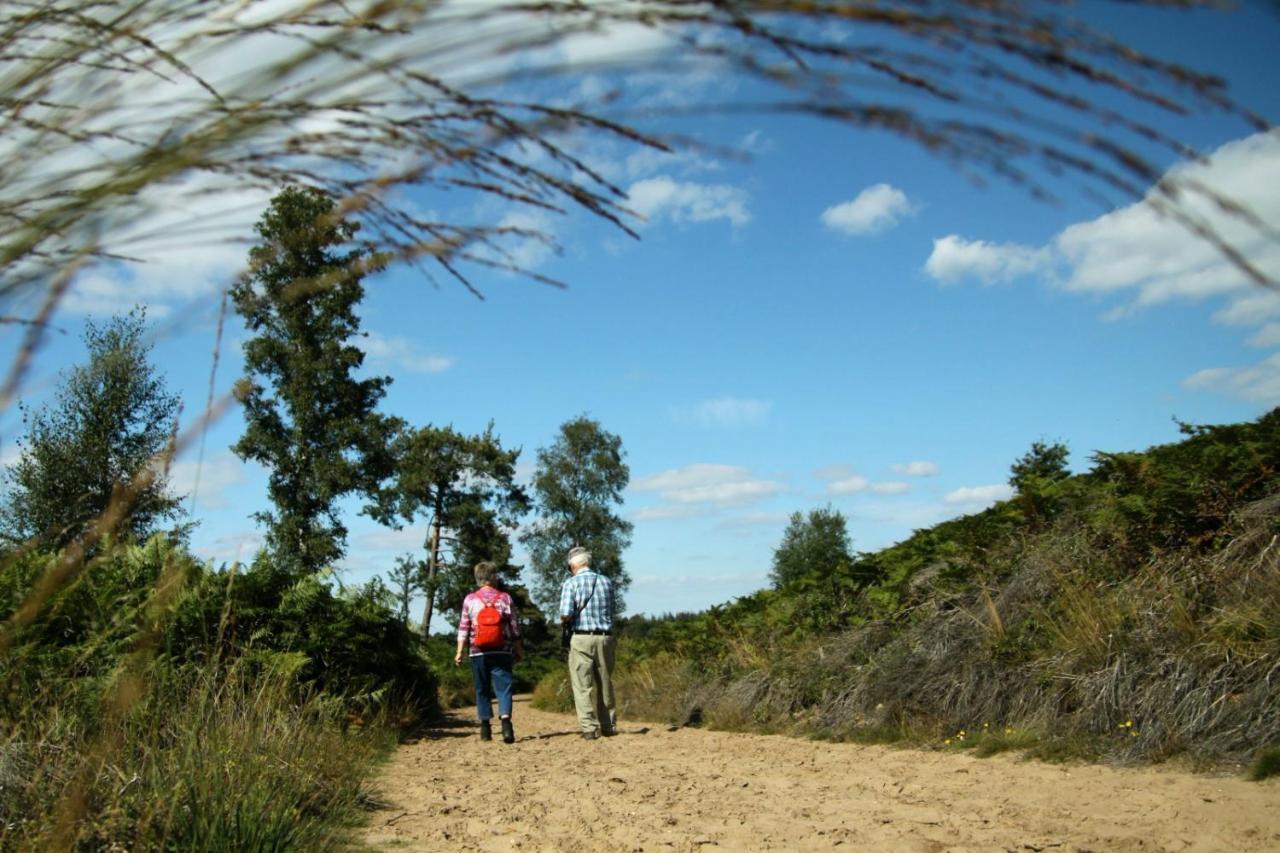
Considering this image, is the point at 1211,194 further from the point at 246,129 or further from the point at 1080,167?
the point at 246,129

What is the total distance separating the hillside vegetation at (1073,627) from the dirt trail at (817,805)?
593 millimetres

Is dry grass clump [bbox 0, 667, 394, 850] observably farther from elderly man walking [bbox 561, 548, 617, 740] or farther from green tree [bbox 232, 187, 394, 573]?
green tree [bbox 232, 187, 394, 573]

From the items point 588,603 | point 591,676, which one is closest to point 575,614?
point 588,603

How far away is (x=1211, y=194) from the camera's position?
42.5 inches

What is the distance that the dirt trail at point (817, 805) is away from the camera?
Answer: 4.73m

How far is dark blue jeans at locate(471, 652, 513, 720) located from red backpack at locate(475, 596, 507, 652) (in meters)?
0.11

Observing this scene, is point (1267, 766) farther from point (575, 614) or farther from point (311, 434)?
point (311, 434)

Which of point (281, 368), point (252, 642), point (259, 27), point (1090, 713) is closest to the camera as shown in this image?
point (259, 27)

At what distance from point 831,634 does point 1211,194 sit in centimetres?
1085

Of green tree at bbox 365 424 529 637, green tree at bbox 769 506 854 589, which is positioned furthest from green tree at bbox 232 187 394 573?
green tree at bbox 769 506 854 589

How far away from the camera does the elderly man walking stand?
1024 centimetres

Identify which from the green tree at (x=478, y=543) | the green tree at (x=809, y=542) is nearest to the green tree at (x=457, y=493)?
the green tree at (x=478, y=543)

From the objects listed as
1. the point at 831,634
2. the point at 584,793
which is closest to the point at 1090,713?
the point at 584,793

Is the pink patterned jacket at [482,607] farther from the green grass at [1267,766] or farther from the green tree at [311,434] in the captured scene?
the green tree at [311,434]
